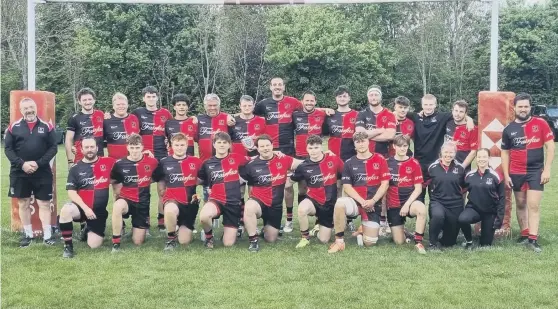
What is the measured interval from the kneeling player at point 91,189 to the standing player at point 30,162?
0.56 meters

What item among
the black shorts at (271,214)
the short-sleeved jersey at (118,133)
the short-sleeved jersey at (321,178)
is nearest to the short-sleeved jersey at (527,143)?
the short-sleeved jersey at (321,178)

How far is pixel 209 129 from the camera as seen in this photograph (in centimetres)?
741

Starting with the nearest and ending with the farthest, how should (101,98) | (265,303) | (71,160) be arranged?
(265,303) < (71,160) < (101,98)

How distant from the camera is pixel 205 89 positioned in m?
31.6

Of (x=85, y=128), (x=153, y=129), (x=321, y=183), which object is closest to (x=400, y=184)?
(x=321, y=183)

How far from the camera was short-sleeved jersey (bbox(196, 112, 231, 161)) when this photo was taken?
291 inches

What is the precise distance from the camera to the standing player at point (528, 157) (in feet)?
20.9

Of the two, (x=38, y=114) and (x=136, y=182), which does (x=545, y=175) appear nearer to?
(x=136, y=182)

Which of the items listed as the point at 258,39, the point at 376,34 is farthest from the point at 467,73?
the point at 258,39

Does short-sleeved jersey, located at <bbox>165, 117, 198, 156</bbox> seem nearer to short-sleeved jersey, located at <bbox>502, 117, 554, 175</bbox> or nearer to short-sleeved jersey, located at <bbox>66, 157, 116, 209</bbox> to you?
short-sleeved jersey, located at <bbox>66, 157, 116, 209</bbox>

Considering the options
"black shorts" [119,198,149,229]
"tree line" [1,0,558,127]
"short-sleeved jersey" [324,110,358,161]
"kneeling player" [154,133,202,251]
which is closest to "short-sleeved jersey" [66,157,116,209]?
"black shorts" [119,198,149,229]

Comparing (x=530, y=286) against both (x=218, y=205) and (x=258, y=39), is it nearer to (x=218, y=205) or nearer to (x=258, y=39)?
(x=218, y=205)

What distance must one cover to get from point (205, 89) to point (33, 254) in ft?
Result: 85.1

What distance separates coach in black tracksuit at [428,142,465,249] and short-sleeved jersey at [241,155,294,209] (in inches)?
69.1
